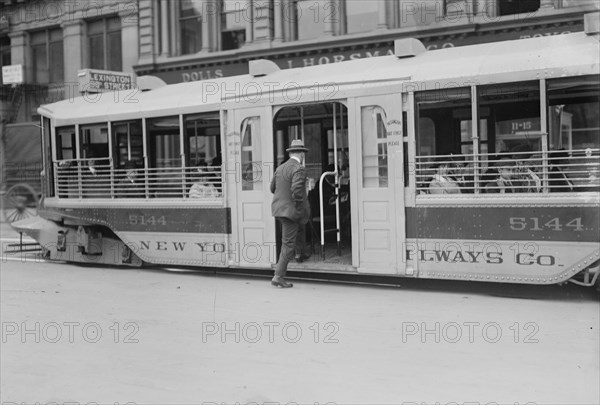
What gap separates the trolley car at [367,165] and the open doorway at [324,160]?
0.03 metres

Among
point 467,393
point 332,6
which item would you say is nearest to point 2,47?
point 332,6

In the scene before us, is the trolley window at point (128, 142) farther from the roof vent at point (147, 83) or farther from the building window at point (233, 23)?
the building window at point (233, 23)

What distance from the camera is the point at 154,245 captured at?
1095 centimetres

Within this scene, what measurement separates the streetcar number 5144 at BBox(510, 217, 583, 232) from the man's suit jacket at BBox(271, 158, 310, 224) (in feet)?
8.75

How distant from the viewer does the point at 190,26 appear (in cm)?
2278

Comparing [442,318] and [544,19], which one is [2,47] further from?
[442,318]

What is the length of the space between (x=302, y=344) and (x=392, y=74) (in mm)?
A: 4042

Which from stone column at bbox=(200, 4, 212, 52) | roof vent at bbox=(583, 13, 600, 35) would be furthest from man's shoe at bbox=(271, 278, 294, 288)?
stone column at bbox=(200, 4, 212, 52)

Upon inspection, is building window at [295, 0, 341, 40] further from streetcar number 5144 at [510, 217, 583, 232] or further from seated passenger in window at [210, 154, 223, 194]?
streetcar number 5144 at [510, 217, 583, 232]

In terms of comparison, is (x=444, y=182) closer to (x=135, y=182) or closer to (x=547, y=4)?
(x=135, y=182)

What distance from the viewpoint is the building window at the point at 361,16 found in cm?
1916

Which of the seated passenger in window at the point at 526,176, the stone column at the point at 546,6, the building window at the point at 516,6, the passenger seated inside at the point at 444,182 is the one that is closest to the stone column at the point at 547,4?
the stone column at the point at 546,6

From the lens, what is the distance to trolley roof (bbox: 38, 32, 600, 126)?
792 cm

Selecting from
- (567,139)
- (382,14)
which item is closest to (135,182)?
(567,139)
